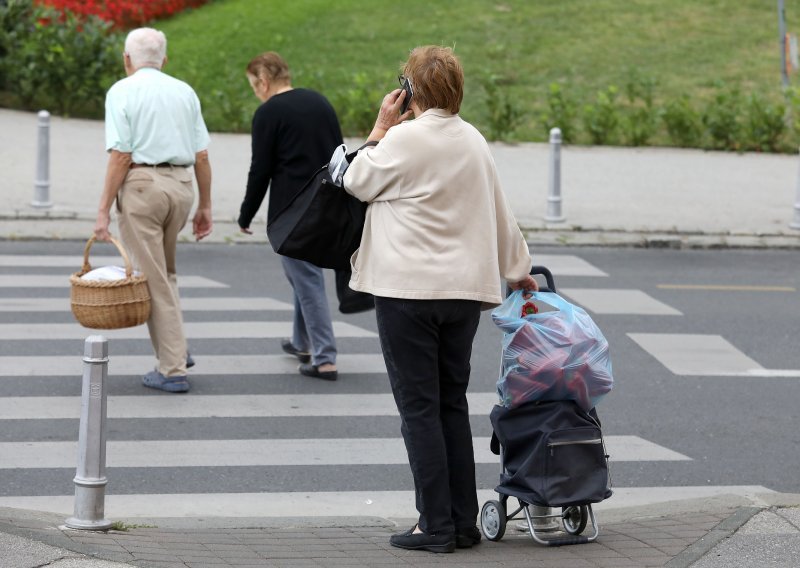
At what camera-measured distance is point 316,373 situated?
8.71 meters

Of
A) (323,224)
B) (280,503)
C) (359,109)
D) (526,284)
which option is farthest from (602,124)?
(323,224)

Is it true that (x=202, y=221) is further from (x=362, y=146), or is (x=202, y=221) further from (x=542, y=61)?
(x=542, y=61)

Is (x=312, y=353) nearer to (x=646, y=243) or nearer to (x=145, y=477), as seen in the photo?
(x=145, y=477)

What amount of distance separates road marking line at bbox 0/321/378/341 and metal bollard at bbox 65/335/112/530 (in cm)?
400

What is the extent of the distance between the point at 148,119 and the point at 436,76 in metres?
3.11

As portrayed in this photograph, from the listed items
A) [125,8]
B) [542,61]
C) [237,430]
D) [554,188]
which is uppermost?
[125,8]

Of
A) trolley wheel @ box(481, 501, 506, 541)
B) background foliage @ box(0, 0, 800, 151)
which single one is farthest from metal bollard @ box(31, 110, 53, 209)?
trolley wheel @ box(481, 501, 506, 541)

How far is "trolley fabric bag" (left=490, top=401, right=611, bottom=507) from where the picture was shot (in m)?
5.32

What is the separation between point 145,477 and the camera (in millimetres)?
6793

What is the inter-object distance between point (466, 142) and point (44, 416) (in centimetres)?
353

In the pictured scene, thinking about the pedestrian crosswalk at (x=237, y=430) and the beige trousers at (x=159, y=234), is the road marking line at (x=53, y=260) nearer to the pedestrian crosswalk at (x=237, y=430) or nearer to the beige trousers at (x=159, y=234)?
the pedestrian crosswalk at (x=237, y=430)

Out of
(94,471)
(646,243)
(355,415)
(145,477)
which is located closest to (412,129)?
(94,471)

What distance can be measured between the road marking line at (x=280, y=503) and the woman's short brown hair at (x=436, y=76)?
1.99m

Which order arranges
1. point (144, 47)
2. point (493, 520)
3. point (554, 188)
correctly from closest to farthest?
point (493, 520) → point (144, 47) → point (554, 188)
